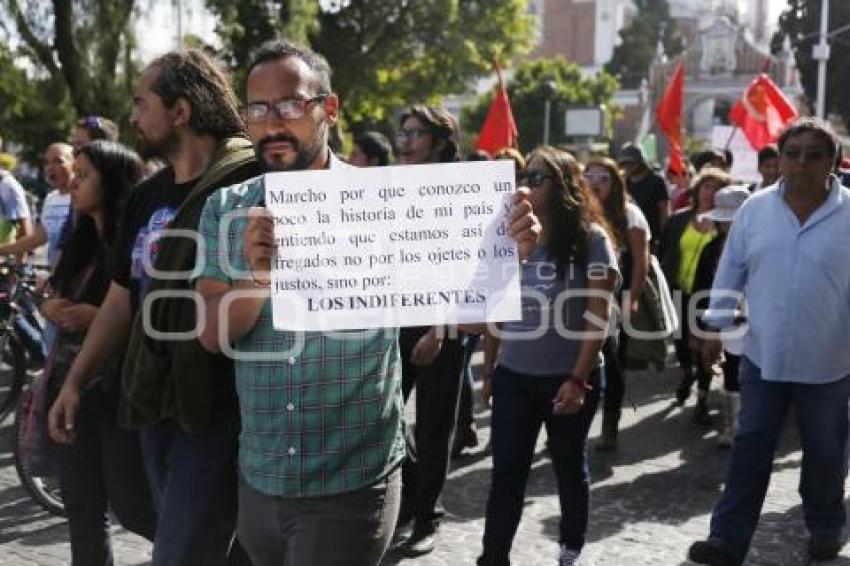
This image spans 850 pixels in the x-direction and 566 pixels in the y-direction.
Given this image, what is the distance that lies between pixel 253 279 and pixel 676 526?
312 cm

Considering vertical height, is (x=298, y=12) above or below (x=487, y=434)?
above

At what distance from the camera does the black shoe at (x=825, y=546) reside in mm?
4137

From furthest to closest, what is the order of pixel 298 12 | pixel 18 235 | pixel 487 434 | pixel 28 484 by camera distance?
pixel 298 12 → pixel 18 235 → pixel 487 434 → pixel 28 484

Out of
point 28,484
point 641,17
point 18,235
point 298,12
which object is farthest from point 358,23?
point 641,17

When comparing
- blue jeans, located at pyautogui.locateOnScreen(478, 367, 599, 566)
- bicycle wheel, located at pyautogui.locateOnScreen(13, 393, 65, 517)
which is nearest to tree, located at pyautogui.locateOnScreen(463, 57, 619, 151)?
bicycle wheel, located at pyautogui.locateOnScreen(13, 393, 65, 517)

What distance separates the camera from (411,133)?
437 centimetres

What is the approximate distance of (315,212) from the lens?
6.91 feet

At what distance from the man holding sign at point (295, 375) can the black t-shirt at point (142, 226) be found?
→ 55 cm

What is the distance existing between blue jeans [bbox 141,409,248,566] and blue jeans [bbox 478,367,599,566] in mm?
1290

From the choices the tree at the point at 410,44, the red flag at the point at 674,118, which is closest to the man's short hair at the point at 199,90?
the red flag at the point at 674,118

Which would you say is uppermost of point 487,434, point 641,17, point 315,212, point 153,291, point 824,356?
point 641,17

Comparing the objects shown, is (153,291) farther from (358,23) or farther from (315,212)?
(358,23)

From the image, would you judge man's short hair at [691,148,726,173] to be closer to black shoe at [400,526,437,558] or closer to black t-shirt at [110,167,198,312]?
black shoe at [400,526,437,558]

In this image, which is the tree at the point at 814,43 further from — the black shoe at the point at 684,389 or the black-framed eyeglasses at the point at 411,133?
the black-framed eyeglasses at the point at 411,133
